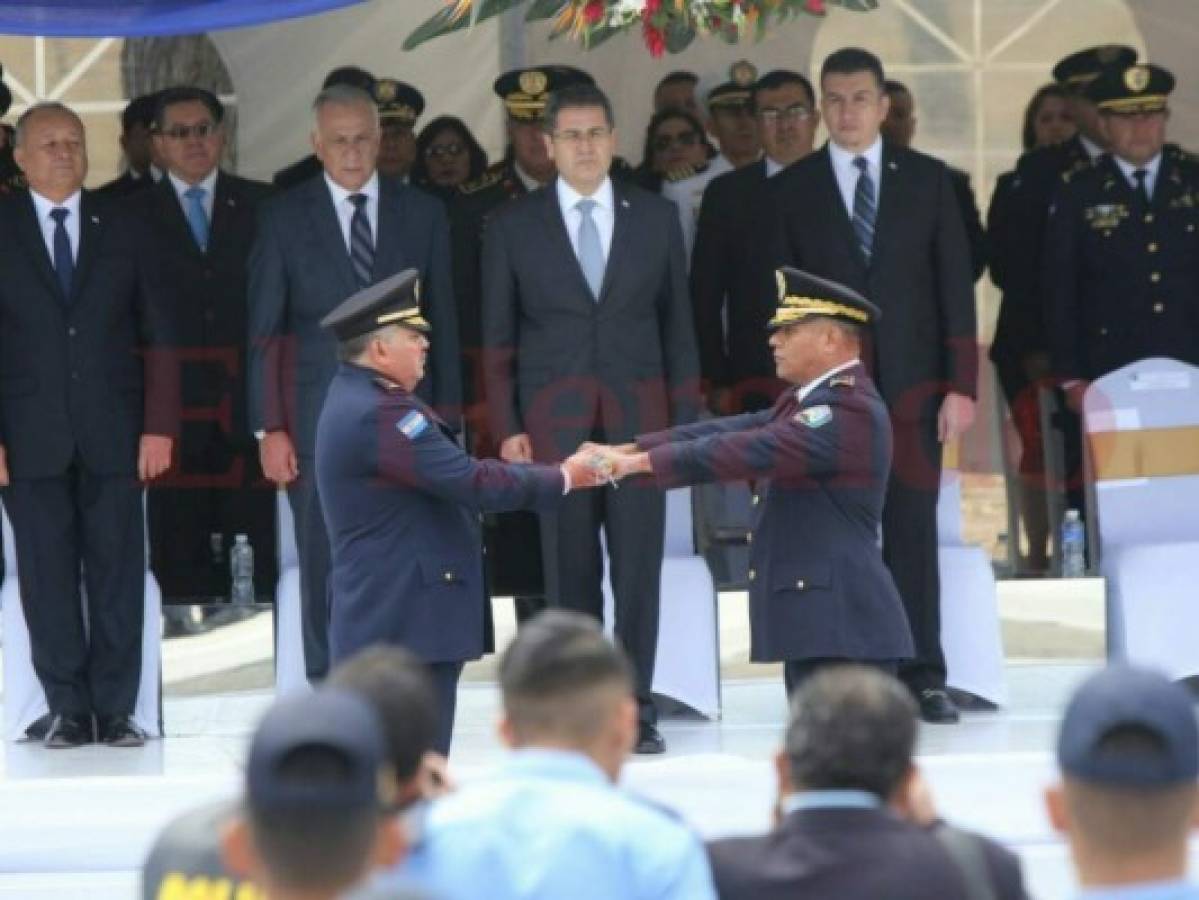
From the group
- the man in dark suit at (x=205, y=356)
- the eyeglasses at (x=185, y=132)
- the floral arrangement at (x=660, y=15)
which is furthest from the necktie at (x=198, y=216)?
the floral arrangement at (x=660, y=15)

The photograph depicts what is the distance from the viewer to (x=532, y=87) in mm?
9859

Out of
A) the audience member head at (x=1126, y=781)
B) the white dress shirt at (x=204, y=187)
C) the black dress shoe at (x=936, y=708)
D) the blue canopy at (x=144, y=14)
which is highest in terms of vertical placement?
the blue canopy at (x=144, y=14)

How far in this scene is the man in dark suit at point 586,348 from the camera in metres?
8.74

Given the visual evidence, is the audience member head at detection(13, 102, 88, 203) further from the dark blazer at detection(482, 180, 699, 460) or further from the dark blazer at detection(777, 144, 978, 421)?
the dark blazer at detection(777, 144, 978, 421)

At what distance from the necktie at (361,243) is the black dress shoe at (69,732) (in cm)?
151

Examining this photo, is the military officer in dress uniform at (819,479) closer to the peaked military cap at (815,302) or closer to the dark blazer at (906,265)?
the peaked military cap at (815,302)

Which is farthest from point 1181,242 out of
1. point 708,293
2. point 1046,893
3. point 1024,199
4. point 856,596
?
point 1046,893

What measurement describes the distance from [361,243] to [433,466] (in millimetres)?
1554

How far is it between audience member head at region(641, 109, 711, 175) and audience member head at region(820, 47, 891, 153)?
121 cm

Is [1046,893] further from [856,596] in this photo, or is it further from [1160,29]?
[1160,29]

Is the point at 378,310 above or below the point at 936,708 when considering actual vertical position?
above

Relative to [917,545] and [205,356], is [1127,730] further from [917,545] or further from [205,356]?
[205,356]

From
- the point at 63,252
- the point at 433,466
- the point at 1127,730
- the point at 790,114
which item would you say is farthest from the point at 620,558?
the point at 1127,730

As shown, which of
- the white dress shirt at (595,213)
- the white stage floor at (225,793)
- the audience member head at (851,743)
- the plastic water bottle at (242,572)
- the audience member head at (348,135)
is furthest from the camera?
the plastic water bottle at (242,572)
